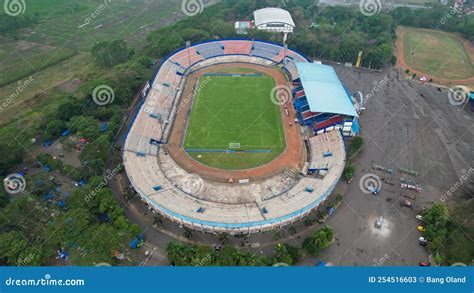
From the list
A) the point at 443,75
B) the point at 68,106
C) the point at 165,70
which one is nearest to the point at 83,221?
the point at 68,106

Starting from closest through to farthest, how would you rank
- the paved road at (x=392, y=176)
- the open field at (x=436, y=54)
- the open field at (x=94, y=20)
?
the paved road at (x=392, y=176) → the open field at (x=436, y=54) → the open field at (x=94, y=20)

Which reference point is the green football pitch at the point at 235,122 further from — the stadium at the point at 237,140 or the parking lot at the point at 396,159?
the parking lot at the point at 396,159

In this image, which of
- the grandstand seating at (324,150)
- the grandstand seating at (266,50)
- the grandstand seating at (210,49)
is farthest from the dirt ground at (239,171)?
the grandstand seating at (266,50)

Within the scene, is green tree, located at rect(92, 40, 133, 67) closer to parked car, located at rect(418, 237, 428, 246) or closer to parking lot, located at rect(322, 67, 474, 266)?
parking lot, located at rect(322, 67, 474, 266)

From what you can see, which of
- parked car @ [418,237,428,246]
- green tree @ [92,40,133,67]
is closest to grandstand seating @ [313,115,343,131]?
parked car @ [418,237,428,246]

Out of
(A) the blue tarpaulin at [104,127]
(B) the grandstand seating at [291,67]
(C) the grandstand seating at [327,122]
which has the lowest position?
(C) the grandstand seating at [327,122]

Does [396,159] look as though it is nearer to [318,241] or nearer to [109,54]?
[318,241]

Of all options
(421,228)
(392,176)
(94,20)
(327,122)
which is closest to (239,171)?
(327,122)

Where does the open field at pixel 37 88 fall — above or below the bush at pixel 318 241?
above
